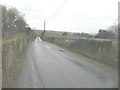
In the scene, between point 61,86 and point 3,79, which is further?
A: point 3,79

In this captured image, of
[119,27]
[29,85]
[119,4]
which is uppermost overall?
[119,4]

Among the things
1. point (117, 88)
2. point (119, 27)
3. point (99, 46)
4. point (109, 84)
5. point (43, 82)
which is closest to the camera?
point (117, 88)

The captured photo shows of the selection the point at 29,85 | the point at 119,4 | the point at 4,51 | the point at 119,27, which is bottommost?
Result: the point at 29,85

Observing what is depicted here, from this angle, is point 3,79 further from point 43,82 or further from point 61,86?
point 61,86

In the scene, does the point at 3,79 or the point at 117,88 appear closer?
the point at 117,88

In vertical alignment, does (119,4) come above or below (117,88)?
above

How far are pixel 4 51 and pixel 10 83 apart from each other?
144cm

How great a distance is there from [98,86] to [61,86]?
1.42 m

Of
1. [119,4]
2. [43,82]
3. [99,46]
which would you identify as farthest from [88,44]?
[43,82]

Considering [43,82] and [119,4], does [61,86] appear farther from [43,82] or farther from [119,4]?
[119,4]

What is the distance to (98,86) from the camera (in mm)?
9344

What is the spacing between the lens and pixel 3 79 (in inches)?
398

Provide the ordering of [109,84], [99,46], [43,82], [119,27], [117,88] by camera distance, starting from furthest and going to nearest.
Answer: [99,46], [119,27], [43,82], [109,84], [117,88]

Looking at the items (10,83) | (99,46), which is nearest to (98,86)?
(10,83)
